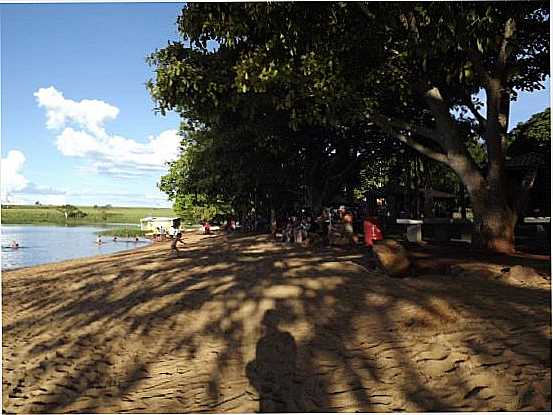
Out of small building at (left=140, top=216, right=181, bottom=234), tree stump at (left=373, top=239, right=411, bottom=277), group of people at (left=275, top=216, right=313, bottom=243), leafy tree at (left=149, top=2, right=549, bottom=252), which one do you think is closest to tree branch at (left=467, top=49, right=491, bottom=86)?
leafy tree at (left=149, top=2, right=549, bottom=252)

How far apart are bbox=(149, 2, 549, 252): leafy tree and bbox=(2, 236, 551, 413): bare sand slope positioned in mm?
5573

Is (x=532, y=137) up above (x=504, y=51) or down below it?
above

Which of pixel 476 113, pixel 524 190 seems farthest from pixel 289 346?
pixel 476 113

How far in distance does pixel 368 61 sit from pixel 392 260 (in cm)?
639

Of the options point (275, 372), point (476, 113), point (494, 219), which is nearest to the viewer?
point (275, 372)

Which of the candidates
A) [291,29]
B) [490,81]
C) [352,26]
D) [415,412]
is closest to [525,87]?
[490,81]

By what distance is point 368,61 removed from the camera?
48.2 ft

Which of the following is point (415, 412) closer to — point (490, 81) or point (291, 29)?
point (291, 29)

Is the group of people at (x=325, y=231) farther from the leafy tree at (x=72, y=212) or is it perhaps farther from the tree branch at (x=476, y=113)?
the leafy tree at (x=72, y=212)

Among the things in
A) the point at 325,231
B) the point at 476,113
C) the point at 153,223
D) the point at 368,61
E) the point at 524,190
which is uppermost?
the point at 368,61

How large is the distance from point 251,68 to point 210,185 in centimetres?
2721

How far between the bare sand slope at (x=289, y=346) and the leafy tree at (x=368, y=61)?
5573 millimetres

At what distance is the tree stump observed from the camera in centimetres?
1237

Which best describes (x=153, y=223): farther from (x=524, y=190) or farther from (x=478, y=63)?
(x=478, y=63)
